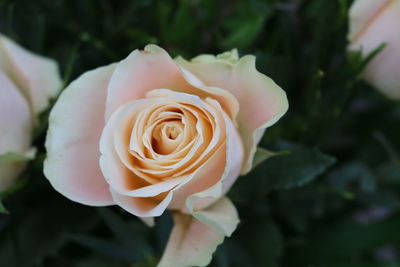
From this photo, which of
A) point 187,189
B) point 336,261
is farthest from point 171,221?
point 336,261

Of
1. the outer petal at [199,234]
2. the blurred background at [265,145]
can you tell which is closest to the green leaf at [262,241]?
the blurred background at [265,145]

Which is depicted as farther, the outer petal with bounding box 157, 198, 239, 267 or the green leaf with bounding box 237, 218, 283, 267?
the green leaf with bounding box 237, 218, 283, 267

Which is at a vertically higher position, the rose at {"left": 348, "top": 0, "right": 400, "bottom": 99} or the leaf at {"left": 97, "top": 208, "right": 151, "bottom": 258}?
the rose at {"left": 348, "top": 0, "right": 400, "bottom": 99}

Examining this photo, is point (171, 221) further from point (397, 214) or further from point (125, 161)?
point (397, 214)

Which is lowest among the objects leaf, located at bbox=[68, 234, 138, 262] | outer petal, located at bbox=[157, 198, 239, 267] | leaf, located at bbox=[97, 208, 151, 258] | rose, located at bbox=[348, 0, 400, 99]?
leaf, located at bbox=[68, 234, 138, 262]

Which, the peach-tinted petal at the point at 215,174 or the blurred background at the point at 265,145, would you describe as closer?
the peach-tinted petal at the point at 215,174

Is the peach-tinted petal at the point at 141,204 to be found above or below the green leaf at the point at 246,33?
below

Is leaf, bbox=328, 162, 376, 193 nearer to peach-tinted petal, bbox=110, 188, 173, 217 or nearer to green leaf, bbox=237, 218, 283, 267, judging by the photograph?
green leaf, bbox=237, 218, 283, 267

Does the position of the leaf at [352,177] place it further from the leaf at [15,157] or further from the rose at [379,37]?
the leaf at [15,157]

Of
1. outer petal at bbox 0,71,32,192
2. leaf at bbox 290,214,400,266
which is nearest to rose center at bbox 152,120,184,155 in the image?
outer petal at bbox 0,71,32,192
